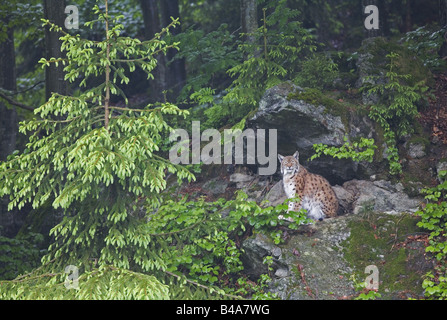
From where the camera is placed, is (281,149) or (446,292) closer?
(446,292)

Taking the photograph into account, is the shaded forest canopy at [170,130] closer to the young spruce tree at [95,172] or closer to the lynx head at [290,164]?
the young spruce tree at [95,172]

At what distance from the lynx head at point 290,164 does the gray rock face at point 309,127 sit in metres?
0.64

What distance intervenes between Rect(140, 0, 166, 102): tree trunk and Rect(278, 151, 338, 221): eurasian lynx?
5.89 m

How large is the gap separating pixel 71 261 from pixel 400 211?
6002 millimetres

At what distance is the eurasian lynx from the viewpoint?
971cm

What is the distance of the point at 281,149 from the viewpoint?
10.9m

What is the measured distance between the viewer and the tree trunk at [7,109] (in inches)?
541

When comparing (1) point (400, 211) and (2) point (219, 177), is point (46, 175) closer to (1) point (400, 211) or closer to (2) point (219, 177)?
(2) point (219, 177)

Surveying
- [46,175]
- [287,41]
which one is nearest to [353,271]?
[46,175]
